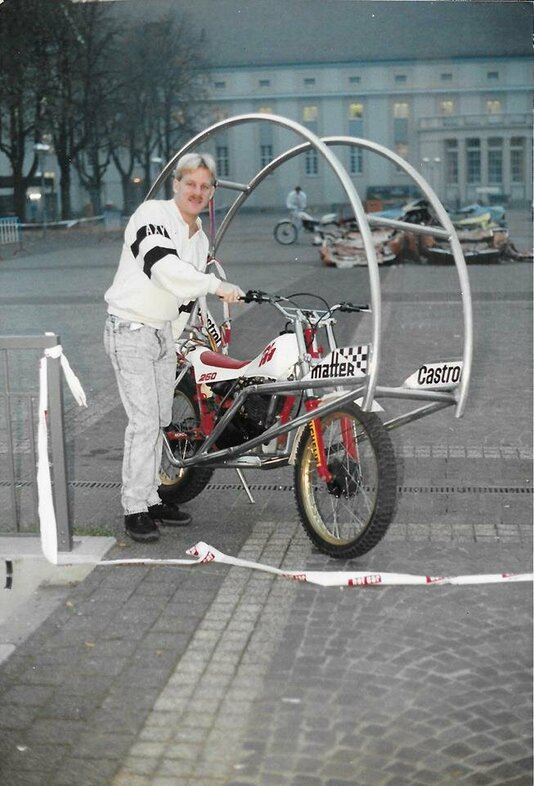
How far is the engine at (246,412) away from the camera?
Answer: 5.34m

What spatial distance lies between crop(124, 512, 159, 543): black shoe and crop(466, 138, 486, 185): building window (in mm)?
40812

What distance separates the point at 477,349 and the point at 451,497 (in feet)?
18.2

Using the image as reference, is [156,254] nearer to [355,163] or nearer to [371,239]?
[371,239]

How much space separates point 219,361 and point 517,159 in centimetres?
4050

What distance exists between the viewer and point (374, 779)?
10.1ft

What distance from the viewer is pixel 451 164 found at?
4531cm

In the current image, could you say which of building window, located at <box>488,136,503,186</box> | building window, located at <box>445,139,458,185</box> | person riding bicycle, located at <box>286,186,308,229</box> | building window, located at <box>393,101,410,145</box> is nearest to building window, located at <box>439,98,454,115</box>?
building window, located at <box>393,101,410,145</box>

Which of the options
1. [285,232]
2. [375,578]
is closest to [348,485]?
[375,578]

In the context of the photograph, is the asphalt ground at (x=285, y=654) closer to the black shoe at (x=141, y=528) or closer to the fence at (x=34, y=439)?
the black shoe at (x=141, y=528)

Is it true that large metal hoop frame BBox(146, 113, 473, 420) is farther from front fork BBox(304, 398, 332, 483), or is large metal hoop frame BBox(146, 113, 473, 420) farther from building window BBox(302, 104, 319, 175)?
front fork BBox(304, 398, 332, 483)

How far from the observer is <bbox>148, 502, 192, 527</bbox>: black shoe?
558 centimetres

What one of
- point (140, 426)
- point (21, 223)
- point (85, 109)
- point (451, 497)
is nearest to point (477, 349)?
point (451, 497)

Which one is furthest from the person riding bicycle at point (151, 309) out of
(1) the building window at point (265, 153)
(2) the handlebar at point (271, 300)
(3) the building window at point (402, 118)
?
(3) the building window at point (402, 118)

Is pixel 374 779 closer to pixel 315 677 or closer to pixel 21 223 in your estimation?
pixel 315 677
